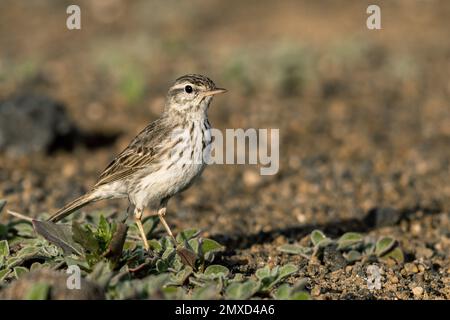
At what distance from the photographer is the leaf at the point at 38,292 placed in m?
4.81

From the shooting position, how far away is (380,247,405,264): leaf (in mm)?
6898

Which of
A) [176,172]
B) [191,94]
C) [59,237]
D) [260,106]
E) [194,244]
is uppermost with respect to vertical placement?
[191,94]

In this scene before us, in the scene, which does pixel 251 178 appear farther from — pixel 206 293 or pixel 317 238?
pixel 206 293

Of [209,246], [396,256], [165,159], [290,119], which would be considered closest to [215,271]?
[209,246]

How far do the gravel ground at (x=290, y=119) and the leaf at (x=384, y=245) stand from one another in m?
0.19

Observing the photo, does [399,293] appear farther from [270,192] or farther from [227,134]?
[227,134]

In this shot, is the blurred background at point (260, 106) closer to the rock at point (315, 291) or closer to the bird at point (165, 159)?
the bird at point (165, 159)

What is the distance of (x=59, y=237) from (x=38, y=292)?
1.05m

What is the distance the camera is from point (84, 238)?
18.3 ft

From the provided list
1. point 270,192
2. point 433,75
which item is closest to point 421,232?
point 270,192

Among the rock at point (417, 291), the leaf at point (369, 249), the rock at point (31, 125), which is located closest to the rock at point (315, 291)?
the rock at point (417, 291)

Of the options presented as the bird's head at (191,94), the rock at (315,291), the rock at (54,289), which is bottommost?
the rock at (315,291)

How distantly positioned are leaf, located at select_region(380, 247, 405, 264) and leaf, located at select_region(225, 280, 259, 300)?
81.4 inches

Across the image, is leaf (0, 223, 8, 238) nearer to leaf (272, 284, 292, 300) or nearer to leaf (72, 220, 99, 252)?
leaf (72, 220, 99, 252)
